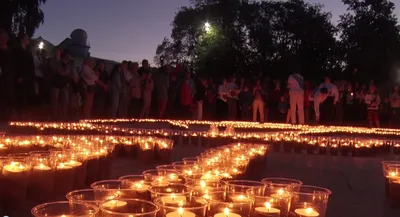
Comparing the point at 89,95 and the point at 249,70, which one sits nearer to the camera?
the point at 89,95

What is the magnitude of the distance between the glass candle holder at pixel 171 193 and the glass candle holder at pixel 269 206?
13.3 inches

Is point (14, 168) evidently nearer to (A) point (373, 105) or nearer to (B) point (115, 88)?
(B) point (115, 88)

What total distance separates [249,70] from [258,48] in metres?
1.80

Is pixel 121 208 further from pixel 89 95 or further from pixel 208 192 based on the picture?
pixel 89 95

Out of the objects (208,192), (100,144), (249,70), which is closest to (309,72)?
(249,70)

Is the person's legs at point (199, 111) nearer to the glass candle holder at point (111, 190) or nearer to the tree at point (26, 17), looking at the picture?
the tree at point (26, 17)

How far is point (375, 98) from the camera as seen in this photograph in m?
15.4

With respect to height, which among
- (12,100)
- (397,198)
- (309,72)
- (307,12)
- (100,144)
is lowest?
(397,198)

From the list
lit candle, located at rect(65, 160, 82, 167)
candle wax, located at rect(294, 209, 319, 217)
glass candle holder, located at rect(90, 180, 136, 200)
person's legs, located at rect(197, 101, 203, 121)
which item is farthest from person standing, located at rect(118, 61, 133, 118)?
candle wax, located at rect(294, 209, 319, 217)

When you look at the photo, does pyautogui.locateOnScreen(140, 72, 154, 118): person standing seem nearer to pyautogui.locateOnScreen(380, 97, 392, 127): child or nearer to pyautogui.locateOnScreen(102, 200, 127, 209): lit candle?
pyautogui.locateOnScreen(380, 97, 392, 127): child

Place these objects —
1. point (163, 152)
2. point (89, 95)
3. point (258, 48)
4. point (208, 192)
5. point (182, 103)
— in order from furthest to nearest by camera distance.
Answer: point (258, 48)
point (182, 103)
point (89, 95)
point (163, 152)
point (208, 192)

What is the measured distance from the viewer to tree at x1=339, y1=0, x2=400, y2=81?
28.0 metres

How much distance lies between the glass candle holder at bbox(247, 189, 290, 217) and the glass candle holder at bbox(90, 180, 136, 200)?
0.64 meters

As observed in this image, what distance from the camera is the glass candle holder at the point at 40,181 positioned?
11.5ft
